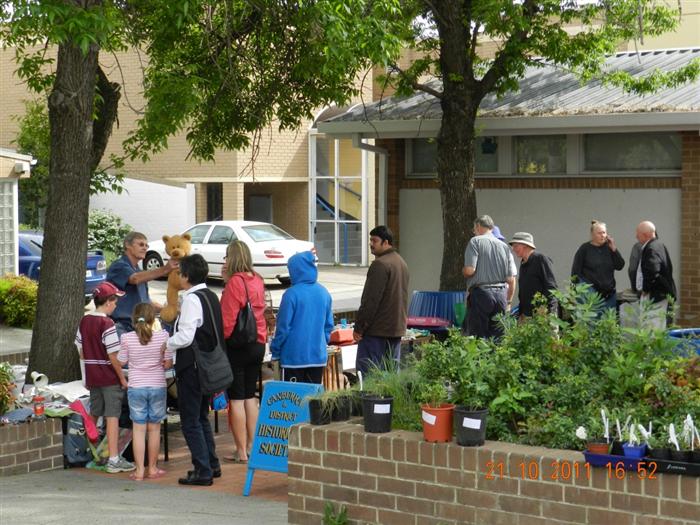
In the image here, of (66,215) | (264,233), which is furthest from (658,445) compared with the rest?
(264,233)

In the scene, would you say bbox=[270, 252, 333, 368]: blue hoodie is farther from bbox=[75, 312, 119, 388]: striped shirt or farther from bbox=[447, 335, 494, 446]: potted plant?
bbox=[447, 335, 494, 446]: potted plant

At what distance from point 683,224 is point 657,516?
881cm

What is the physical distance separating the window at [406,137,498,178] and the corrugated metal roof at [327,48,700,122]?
0.54m

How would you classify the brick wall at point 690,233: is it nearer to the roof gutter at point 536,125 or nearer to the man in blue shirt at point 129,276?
the roof gutter at point 536,125

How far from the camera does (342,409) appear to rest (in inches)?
263

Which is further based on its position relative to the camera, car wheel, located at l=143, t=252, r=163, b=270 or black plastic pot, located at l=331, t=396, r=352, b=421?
car wheel, located at l=143, t=252, r=163, b=270

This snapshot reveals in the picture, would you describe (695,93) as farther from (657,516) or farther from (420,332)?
(657,516)

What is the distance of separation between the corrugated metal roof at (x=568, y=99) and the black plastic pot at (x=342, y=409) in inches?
301

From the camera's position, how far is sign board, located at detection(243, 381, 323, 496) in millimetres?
7629

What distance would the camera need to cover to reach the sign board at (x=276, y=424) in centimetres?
763

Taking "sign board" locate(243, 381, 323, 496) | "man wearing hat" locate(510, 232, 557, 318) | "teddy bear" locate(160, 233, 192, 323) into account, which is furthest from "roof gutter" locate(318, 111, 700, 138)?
"sign board" locate(243, 381, 323, 496)

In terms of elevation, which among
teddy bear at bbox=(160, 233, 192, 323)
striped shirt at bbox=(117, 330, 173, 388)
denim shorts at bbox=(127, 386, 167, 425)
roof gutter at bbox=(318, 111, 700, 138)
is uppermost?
roof gutter at bbox=(318, 111, 700, 138)

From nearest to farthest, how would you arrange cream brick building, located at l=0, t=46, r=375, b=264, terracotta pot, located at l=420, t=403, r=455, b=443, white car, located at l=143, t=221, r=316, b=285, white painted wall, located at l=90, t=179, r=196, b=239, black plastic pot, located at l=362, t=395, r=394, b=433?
terracotta pot, located at l=420, t=403, r=455, b=443, black plastic pot, located at l=362, t=395, r=394, b=433, white car, located at l=143, t=221, r=316, b=285, cream brick building, located at l=0, t=46, r=375, b=264, white painted wall, located at l=90, t=179, r=196, b=239

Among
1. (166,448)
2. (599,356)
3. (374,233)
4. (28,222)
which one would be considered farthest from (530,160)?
(28,222)
